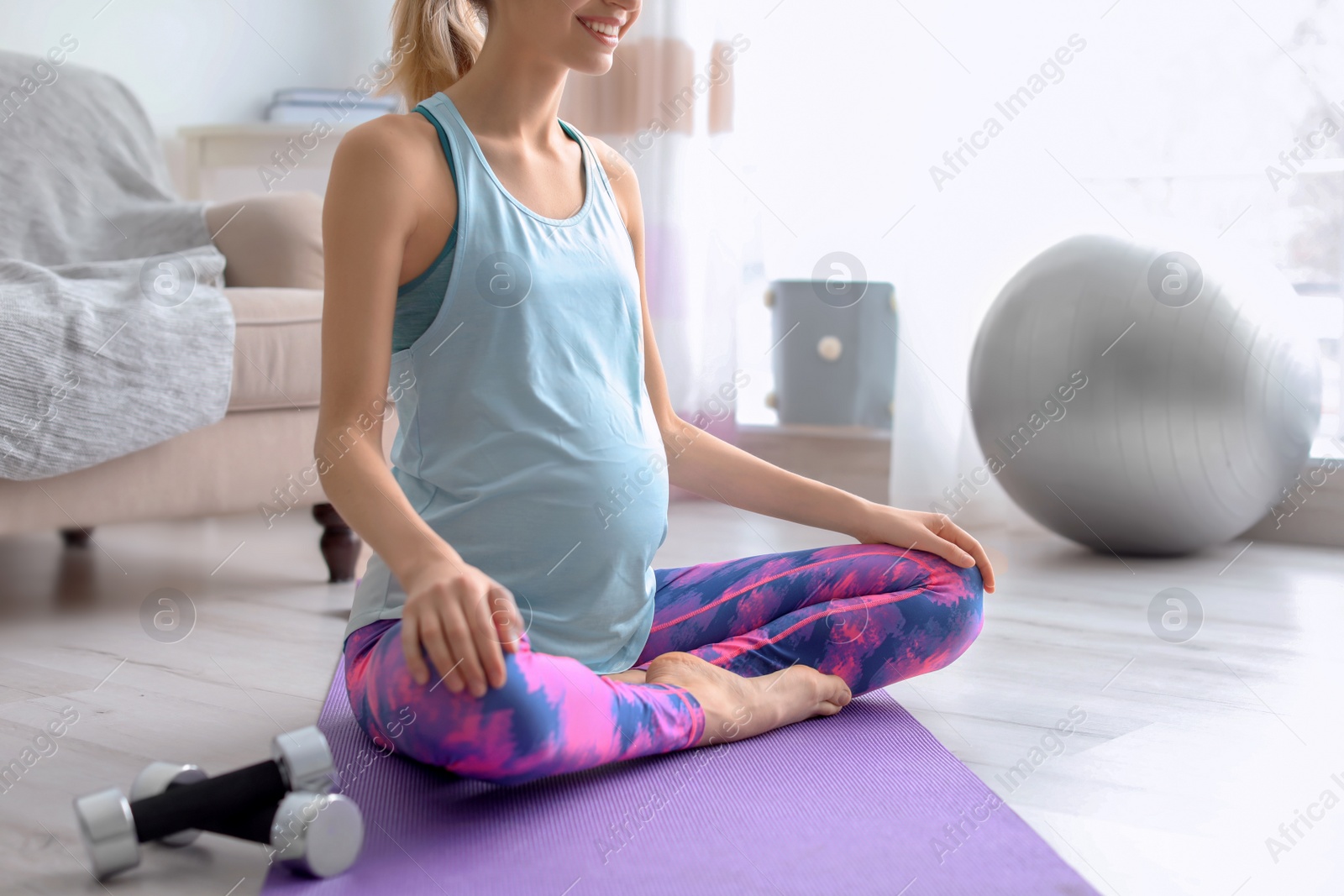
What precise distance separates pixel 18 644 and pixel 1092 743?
117 cm

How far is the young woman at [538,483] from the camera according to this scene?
80 centimetres

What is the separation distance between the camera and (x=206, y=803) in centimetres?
76

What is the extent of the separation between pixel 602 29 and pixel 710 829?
2.01 ft

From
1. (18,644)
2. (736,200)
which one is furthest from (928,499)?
(18,644)

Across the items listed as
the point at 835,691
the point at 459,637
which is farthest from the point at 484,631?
the point at 835,691

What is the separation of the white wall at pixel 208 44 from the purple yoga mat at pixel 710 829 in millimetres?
1931

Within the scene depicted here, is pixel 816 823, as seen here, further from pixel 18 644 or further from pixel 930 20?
pixel 930 20

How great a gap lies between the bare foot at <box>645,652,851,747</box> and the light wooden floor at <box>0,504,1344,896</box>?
13 cm

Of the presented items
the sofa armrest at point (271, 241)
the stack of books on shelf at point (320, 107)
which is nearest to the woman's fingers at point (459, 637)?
the sofa armrest at point (271, 241)

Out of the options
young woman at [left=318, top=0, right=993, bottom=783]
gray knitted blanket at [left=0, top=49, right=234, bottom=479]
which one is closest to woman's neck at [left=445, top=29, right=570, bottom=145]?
young woman at [left=318, top=0, right=993, bottom=783]

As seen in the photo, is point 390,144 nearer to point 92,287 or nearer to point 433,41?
point 433,41

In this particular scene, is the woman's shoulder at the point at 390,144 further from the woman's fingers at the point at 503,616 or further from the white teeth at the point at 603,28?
the woman's fingers at the point at 503,616

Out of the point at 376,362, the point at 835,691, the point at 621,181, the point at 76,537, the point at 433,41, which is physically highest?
the point at 433,41

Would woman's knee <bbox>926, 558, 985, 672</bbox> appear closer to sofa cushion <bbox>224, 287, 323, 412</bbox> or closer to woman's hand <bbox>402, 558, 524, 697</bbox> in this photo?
woman's hand <bbox>402, 558, 524, 697</bbox>
